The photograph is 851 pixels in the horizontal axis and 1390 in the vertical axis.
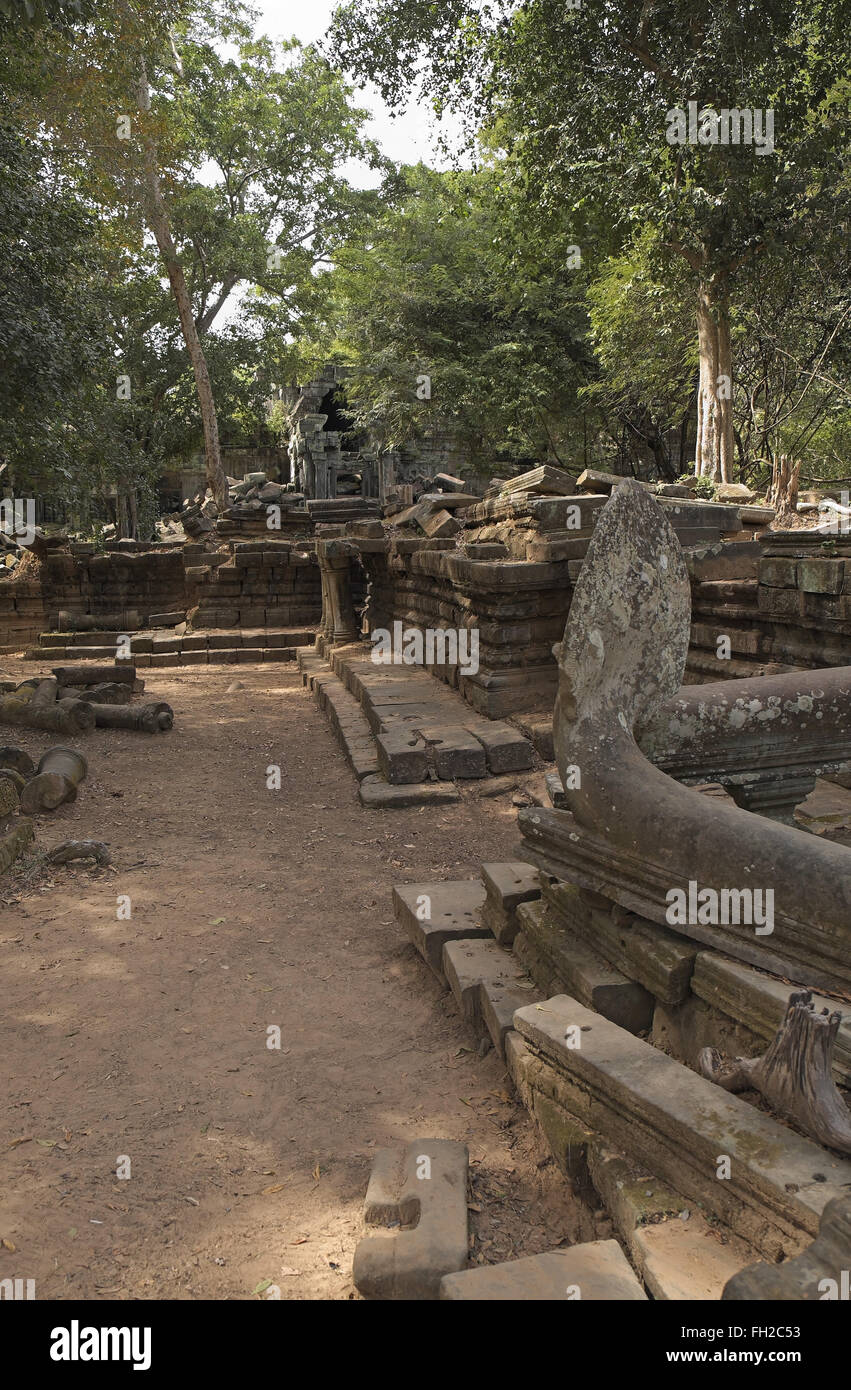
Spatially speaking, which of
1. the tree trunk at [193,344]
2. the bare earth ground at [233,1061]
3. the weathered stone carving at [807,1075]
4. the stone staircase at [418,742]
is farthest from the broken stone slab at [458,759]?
the tree trunk at [193,344]

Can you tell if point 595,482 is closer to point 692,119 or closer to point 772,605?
point 772,605

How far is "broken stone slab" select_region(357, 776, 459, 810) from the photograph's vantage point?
19.6 ft

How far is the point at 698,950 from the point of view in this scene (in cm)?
251

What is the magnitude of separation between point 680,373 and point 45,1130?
59.1 feet

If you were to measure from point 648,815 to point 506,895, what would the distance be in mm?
1036

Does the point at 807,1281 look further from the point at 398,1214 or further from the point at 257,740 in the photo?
the point at 257,740

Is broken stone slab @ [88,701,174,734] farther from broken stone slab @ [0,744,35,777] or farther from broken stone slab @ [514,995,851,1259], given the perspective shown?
broken stone slab @ [514,995,851,1259]

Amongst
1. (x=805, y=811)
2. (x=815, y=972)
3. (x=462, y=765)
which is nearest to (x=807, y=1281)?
(x=815, y=972)

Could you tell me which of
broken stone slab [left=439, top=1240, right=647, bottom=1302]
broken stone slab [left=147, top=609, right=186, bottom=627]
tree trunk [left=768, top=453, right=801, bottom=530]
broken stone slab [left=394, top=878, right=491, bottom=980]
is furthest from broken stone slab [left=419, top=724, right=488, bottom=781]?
broken stone slab [left=147, top=609, right=186, bottom=627]

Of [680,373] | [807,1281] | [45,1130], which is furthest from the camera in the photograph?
[680,373]

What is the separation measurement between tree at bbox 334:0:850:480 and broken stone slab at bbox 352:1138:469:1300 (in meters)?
11.1

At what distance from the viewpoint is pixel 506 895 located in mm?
3504

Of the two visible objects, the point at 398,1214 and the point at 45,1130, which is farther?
the point at 45,1130

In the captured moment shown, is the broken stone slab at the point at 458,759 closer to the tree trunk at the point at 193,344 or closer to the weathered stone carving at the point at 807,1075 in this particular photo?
the weathered stone carving at the point at 807,1075
